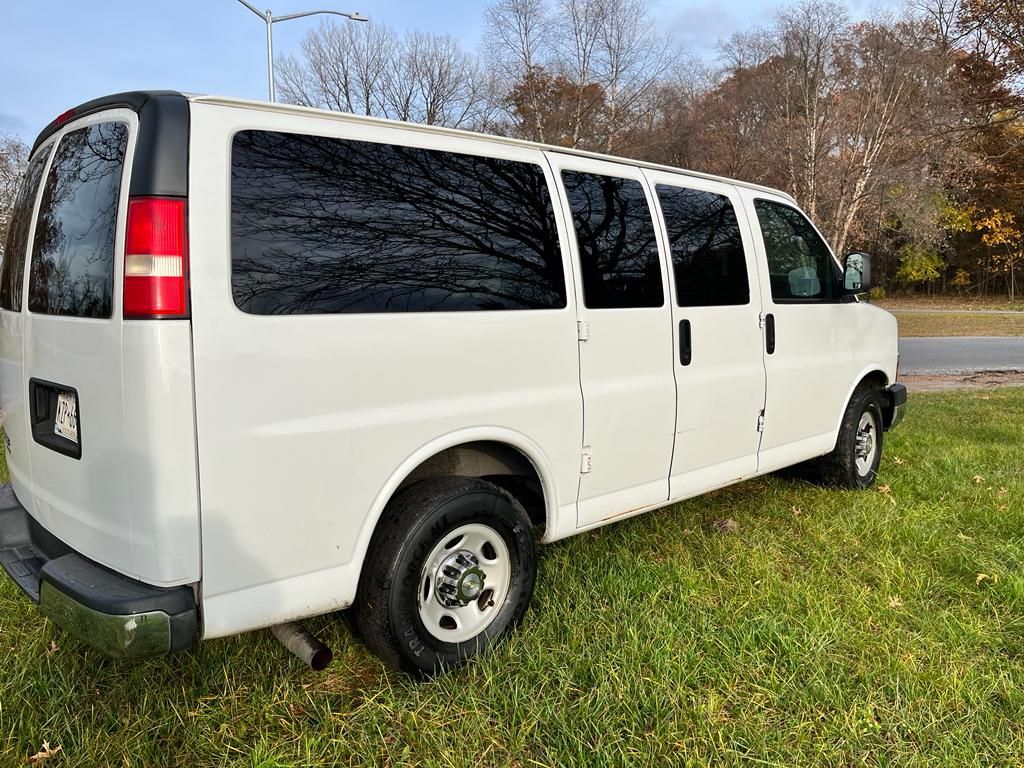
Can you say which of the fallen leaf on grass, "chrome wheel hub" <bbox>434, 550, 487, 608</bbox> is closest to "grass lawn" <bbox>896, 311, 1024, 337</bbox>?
"chrome wheel hub" <bbox>434, 550, 487, 608</bbox>

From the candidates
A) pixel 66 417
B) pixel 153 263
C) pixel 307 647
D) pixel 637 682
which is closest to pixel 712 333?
pixel 637 682

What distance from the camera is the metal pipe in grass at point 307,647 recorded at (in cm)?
254

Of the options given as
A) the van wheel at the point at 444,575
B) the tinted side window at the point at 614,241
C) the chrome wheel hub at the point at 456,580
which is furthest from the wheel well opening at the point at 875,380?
the chrome wheel hub at the point at 456,580

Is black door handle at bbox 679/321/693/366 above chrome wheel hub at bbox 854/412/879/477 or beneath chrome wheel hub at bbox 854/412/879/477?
above

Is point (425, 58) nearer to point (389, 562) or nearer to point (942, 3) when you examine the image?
point (942, 3)

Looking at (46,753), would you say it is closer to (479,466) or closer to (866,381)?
(479,466)

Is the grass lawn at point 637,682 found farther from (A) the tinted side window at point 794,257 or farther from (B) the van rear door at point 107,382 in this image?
(A) the tinted side window at point 794,257

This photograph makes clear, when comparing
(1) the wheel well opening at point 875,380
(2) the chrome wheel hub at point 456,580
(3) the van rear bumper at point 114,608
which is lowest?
(2) the chrome wheel hub at point 456,580

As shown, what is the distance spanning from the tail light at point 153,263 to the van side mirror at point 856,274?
4.14 m

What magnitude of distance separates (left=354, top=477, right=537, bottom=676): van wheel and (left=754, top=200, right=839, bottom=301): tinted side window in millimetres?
2380

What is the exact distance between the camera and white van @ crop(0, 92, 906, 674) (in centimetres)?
215

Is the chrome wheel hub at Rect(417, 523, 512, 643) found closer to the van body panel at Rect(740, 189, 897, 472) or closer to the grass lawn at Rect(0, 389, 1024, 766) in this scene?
the grass lawn at Rect(0, 389, 1024, 766)

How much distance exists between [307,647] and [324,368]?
3.31ft

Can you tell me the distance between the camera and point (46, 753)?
2.39 m
